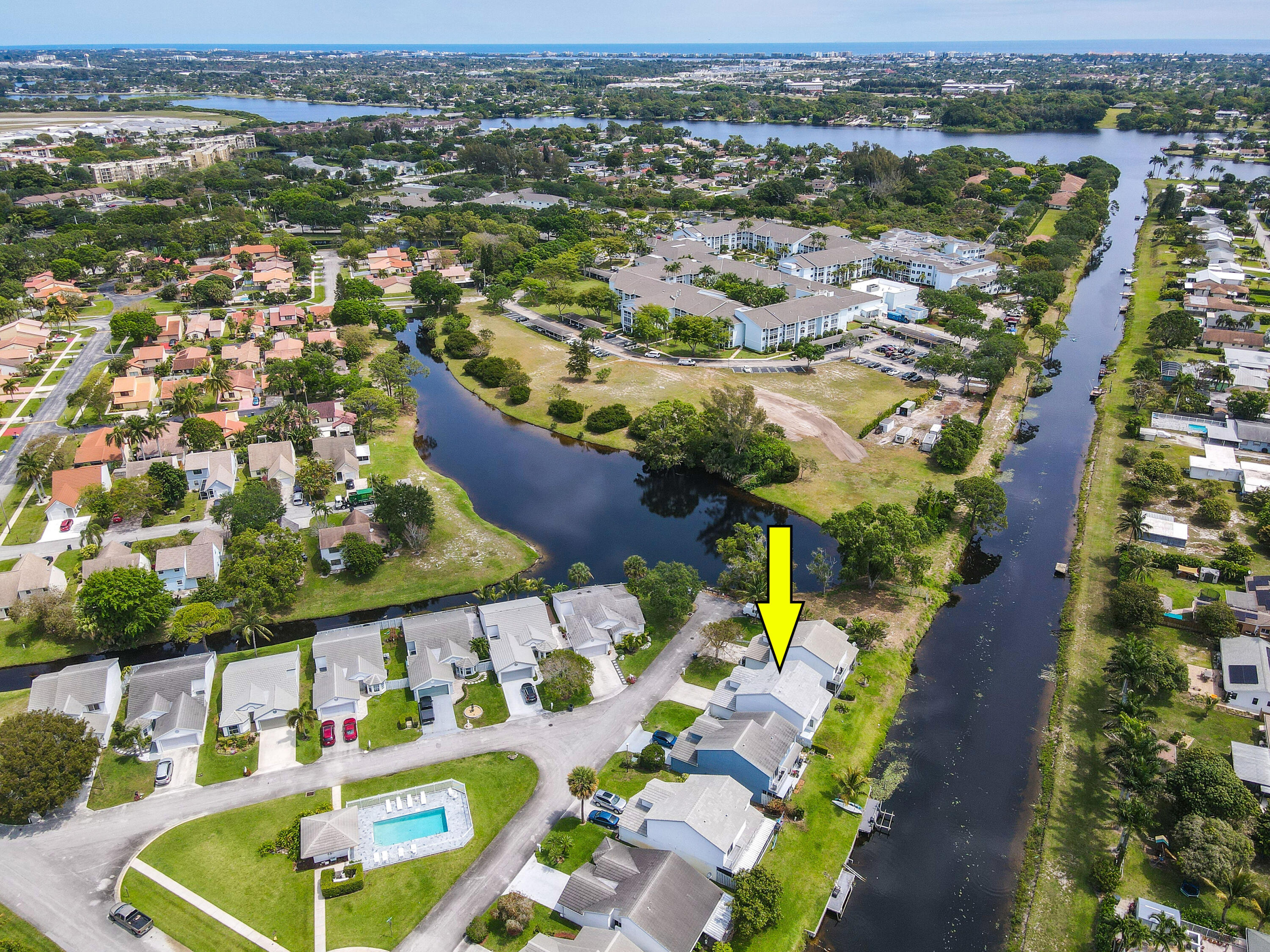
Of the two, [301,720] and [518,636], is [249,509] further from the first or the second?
[518,636]

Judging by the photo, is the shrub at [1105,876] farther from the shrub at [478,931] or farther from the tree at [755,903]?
the shrub at [478,931]

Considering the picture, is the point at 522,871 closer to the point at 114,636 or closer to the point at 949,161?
the point at 114,636

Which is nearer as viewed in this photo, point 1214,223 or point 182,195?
point 1214,223

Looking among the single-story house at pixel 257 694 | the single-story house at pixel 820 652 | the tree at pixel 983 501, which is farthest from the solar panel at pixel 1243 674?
the single-story house at pixel 257 694

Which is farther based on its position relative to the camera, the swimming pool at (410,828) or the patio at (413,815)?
the swimming pool at (410,828)

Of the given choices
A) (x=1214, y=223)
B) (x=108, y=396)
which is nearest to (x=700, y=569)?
(x=108, y=396)

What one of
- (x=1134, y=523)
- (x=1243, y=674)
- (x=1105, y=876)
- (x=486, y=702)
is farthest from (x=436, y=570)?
(x=1134, y=523)

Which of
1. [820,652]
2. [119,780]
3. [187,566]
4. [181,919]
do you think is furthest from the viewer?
[187,566]
